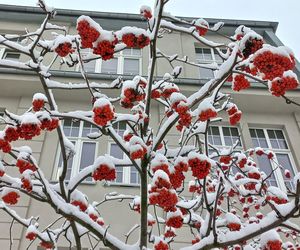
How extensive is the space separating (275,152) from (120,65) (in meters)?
5.59

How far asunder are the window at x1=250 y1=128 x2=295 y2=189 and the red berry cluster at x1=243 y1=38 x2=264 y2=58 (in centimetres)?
679

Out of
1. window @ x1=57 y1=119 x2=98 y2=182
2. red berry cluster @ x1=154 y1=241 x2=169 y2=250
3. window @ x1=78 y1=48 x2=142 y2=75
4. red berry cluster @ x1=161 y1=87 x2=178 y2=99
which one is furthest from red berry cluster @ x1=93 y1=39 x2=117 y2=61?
window @ x1=78 y1=48 x2=142 y2=75

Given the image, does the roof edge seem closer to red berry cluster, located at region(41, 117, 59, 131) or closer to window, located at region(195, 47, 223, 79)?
window, located at region(195, 47, 223, 79)

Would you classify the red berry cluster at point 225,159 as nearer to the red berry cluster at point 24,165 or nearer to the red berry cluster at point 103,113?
the red berry cluster at point 103,113

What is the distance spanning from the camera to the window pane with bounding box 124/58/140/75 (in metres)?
12.1

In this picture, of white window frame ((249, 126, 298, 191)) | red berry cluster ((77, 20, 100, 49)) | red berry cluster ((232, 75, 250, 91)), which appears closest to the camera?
red berry cluster ((77, 20, 100, 49))

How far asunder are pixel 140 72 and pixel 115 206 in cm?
489

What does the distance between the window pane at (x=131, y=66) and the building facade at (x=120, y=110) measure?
0.03 m

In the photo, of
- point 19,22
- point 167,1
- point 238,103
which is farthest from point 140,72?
point 167,1

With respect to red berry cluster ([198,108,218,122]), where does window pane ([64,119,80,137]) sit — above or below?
above

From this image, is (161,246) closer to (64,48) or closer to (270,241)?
(270,241)

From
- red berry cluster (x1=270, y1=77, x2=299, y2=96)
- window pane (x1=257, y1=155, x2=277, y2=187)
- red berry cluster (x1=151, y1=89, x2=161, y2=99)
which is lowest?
red berry cluster (x1=270, y1=77, x2=299, y2=96)

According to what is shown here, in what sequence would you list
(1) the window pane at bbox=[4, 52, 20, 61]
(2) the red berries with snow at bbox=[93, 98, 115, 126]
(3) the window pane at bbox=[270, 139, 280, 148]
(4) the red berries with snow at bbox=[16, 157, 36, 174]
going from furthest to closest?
(1) the window pane at bbox=[4, 52, 20, 61], (3) the window pane at bbox=[270, 139, 280, 148], (4) the red berries with snow at bbox=[16, 157, 36, 174], (2) the red berries with snow at bbox=[93, 98, 115, 126]

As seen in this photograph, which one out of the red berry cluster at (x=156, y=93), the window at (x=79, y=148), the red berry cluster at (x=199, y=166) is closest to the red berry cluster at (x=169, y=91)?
the red berry cluster at (x=156, y=93)
